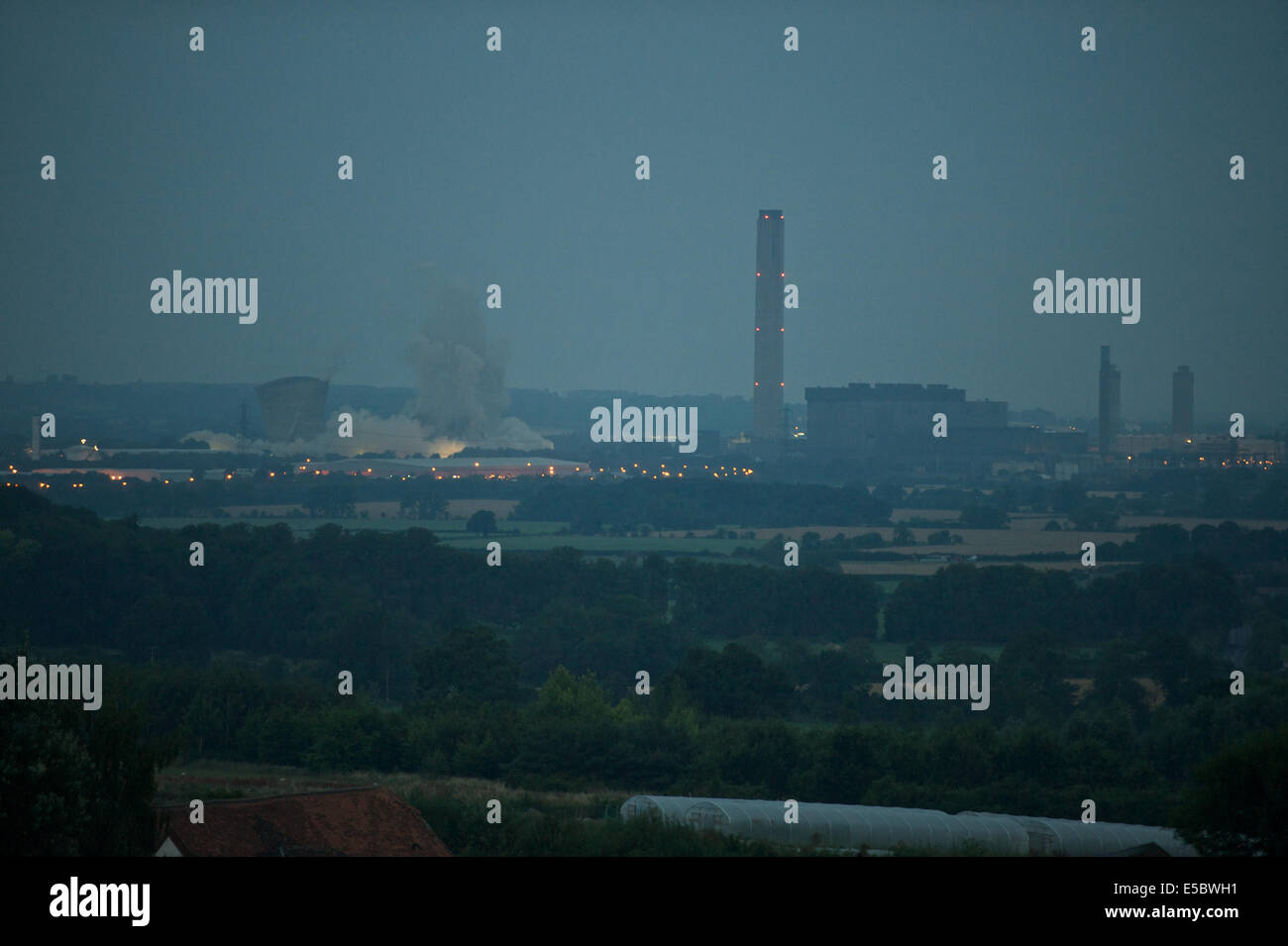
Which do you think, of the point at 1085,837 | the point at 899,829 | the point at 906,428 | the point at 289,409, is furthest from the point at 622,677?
the point at 906,428

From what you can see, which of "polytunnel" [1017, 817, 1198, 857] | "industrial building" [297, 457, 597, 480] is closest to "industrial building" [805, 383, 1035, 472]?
"industrial building" [297, 457, 597, 480]

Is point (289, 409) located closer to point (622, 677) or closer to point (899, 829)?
point (622, 677)

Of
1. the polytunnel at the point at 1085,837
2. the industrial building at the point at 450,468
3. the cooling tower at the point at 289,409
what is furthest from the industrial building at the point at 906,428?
the polytunnel at the point at 1085,837

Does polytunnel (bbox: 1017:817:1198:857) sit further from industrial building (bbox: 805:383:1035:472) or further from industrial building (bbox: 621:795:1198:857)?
industrial building (bbox: 805:383:1035:472)

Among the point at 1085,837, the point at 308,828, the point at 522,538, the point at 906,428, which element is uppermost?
the point at 906,428

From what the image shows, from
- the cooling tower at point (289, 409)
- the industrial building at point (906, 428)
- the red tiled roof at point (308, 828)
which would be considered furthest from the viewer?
the industrial building at point (906, 428)

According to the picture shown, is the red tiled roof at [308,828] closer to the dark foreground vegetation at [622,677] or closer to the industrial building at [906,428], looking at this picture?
the dark foreground vegetation at [622,677]
